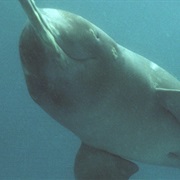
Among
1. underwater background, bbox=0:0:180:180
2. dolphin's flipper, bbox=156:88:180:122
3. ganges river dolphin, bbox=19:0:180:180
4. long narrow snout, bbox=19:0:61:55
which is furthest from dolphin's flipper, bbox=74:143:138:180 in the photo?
underwater background, bbox=0:0:180:180

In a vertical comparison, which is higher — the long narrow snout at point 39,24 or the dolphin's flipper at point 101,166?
the long narrow snout at point 39,24

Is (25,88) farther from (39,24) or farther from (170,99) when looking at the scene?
(39,24)

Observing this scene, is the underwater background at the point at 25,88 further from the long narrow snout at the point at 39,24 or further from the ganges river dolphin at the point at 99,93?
the long narrow snout at the point at 39,24

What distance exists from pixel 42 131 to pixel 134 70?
78.9 feet

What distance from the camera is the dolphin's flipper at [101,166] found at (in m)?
8.06

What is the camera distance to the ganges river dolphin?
5.16m

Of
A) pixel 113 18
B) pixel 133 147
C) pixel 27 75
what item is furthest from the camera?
pixel 113 18

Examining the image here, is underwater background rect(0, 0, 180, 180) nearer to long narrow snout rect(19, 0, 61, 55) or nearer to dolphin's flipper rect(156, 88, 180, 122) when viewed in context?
dolphin's flipper rect(156, 88, 180, 122)

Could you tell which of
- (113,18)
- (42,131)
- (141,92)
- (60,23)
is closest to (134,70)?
(141,92)

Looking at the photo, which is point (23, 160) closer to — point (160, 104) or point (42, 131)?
point (42, 131)

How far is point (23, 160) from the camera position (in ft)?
98.7

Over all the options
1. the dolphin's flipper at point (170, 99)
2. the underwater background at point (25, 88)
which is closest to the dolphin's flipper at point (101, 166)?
the dolphin's flipper at point (170, 99)

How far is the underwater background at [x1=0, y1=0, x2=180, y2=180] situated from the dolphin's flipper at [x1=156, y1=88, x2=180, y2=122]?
18970 mm

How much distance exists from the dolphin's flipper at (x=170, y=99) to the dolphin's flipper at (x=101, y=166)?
1618 millimetres
